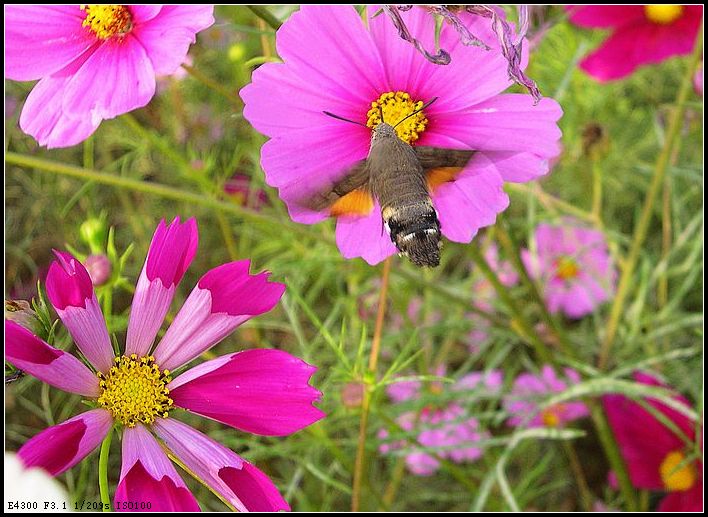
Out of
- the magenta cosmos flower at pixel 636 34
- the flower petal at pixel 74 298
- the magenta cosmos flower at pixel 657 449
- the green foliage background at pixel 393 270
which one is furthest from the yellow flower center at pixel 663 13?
the flower petal at pixel 74 298

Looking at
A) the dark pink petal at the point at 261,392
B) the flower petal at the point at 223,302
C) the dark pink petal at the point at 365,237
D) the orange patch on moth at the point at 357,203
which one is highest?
the orange patch on moth at the point at 357,203

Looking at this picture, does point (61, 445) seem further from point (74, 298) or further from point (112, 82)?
point (112, 82)

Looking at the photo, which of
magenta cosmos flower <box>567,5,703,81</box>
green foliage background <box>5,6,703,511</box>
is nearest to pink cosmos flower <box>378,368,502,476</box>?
green foliage background <box>5,6,703,511</box>

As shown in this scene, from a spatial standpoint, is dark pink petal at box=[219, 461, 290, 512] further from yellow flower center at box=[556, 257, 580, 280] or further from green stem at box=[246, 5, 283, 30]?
yellow flower center at box=[556, 257, 580, 280]

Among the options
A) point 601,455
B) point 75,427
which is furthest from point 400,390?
point 75,427

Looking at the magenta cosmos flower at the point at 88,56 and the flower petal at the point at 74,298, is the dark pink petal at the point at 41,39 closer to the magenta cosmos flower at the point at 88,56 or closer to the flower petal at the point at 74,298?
the magenta cosmos flower at the point at 88,56

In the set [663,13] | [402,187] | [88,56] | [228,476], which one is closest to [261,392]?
[228,476]

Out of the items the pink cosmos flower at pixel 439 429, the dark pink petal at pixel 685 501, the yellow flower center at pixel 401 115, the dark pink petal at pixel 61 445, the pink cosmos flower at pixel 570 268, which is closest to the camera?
the dark pink petal at pixel 61 445
